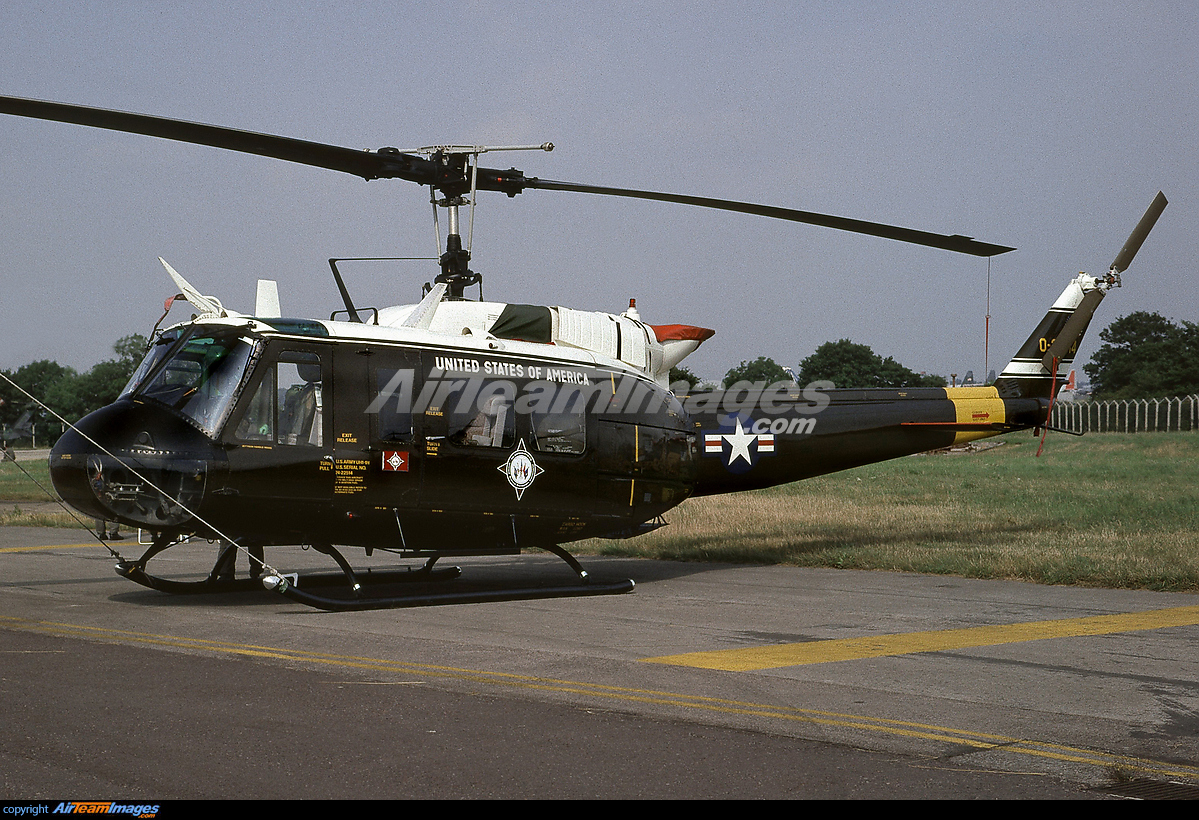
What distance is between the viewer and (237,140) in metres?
9.02

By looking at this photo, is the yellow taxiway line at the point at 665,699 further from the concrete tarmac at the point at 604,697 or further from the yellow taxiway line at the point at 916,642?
the yellow taxiway line at the point at 916,642

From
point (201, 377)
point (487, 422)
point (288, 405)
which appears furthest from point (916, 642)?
point (201, 377)

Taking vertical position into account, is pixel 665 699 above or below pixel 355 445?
below

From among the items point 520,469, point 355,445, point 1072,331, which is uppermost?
point 1072,331

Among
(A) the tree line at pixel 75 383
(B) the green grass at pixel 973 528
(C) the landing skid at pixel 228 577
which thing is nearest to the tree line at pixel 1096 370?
(A) the tree line at pixel 75 383

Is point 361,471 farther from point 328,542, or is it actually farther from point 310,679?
point 310,679

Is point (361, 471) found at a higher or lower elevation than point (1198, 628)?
higher

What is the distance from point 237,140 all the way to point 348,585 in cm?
493

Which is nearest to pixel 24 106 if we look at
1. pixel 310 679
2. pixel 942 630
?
pixel 310 679

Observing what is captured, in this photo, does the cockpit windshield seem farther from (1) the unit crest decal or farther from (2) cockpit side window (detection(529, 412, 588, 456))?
(2) cockpit side window (detection(529, 412, 588, 456))

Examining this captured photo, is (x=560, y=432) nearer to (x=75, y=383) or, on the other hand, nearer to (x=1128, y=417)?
(x=1128, y=417)

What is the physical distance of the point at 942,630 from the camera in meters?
9.20

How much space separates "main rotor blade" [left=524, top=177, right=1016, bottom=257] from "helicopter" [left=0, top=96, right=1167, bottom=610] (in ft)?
0.11

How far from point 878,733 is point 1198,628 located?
526cm
